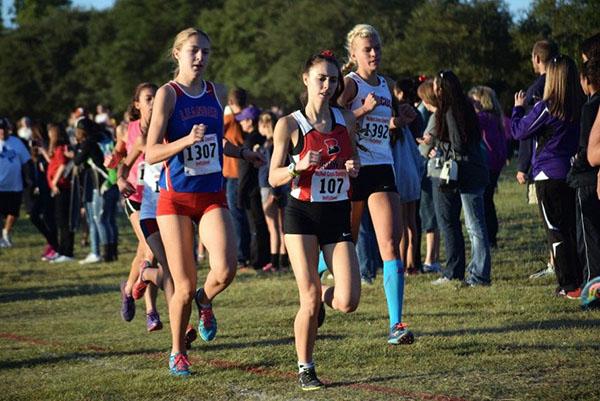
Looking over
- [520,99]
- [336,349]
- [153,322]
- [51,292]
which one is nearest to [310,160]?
[336,349]

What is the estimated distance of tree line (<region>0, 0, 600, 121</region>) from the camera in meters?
69.8

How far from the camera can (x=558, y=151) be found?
11547mm

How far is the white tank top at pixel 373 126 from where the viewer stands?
9875mm

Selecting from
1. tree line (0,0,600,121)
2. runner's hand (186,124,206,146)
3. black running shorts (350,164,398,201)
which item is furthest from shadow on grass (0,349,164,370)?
tree line (0,0,600,121)

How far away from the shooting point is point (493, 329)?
1020 cm

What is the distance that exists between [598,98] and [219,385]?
3.90 meters

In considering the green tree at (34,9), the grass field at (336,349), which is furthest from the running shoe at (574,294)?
the green tree at (34,9)

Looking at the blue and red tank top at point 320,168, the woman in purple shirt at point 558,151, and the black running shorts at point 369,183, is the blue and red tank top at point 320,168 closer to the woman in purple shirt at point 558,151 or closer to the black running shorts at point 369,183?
the black running shorts at point 369,183

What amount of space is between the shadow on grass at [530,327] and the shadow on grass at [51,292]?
6884mm

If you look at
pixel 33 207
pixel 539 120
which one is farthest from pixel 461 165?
pixel 33 207

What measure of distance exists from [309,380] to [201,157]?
1.84 m

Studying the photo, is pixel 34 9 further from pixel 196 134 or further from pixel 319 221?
pixel 319 221

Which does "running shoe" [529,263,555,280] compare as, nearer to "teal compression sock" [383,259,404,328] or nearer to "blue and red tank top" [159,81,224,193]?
"teal compression sock" [383,259,404,328]

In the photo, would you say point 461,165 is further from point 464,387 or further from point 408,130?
point 464,387
